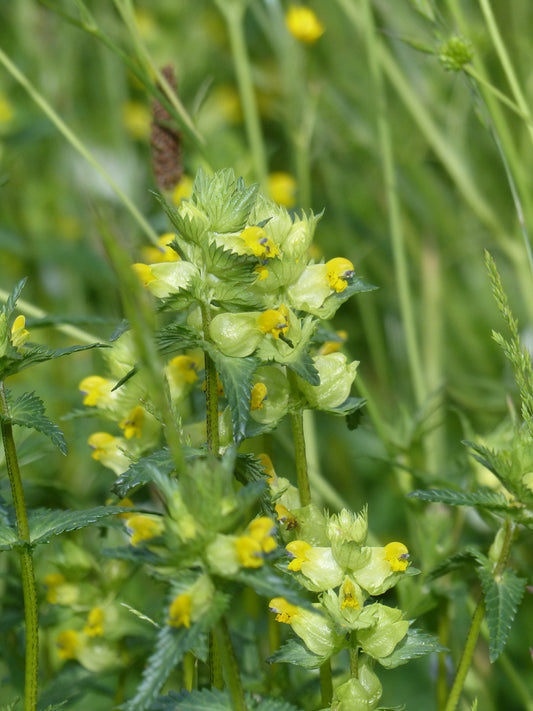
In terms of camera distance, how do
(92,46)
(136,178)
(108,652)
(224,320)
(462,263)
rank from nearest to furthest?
(224,320), (108,652), (462,263), (136,178), (92,46)

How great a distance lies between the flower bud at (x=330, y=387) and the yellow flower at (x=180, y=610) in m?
0.22

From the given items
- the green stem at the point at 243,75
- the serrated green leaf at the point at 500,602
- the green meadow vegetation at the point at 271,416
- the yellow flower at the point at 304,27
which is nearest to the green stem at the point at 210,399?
the green meadow vegetation at the point at 271,416

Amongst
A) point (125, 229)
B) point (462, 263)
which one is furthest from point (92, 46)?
point (462, 263)

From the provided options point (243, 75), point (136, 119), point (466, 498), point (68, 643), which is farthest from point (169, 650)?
point (136, 119)

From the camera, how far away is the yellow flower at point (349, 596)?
1.71 ft

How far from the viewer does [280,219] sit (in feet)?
1.92

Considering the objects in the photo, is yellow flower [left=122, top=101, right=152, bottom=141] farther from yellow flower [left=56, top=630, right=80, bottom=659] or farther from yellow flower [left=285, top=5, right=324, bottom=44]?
yellow flower [left=56, top=630, right=80, bottom=659]

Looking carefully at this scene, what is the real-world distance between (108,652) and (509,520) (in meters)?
0.41

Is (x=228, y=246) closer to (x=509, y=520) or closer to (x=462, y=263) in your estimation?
(x=509, y=520)

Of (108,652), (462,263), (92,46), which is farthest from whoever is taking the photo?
(92,46)

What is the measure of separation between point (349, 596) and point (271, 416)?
0.14 m

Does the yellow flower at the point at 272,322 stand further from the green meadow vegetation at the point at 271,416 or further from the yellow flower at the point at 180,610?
the yellow flower at the point at 180,610

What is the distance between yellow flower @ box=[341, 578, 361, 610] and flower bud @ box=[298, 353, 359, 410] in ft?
0.43

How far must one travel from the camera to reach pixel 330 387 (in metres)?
0.59
